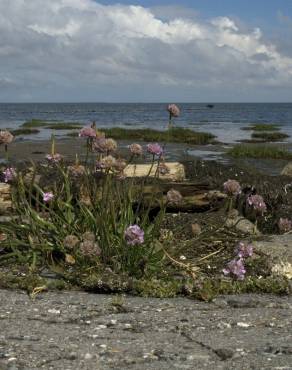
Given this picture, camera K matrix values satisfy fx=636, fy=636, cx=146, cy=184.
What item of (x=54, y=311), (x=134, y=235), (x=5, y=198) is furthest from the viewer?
(x=5, y=198)

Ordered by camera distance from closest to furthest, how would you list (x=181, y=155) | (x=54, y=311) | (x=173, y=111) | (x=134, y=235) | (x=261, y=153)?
(x=54, y=311)
(x=134, y=235)
(x=173, y=111)
(x=181, y=155)
(x=261, y=153)

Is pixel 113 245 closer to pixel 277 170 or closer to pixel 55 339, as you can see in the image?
pixel 55 339

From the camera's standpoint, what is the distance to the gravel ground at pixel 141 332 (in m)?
4.38

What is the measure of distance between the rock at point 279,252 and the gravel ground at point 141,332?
1072 millimetres

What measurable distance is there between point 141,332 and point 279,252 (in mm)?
3333

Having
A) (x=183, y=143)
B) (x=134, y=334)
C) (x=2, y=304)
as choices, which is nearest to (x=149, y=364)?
(x=134, y=334)

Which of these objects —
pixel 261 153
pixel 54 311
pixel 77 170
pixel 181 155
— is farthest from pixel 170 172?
pixel 261 153

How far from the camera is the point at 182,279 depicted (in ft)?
22.9

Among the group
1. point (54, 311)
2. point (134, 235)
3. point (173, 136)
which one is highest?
point (134, 235)

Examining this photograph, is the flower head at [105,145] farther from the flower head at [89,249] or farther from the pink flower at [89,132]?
the flower head at [89,249]

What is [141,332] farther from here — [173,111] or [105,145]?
[173,111]

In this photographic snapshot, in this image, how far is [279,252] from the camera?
7.95m

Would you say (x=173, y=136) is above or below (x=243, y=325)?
below

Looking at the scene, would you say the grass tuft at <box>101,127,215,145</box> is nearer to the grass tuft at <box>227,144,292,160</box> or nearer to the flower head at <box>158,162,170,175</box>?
the grass tuft at <box>227,144,292,160</box>
